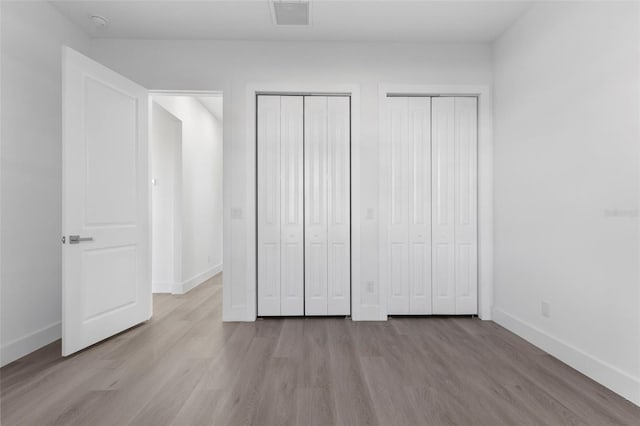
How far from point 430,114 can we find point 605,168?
66.3 inches

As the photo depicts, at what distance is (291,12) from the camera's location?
2.85 m

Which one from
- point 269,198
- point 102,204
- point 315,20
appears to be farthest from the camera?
point 269,198

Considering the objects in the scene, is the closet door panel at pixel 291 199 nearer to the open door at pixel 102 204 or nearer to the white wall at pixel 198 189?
the open door at pixel 102 204

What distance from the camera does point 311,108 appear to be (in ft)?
11.1

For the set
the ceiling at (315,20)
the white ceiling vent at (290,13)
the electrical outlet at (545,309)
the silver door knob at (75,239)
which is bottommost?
the electrical outlet at (545,309)

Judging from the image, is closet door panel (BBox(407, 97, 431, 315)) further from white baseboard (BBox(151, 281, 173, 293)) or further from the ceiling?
white baseboard (BBox(151, 281, 173, 293))

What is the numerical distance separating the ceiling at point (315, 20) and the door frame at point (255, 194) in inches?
20.0

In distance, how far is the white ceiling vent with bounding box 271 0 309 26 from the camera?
272 cm

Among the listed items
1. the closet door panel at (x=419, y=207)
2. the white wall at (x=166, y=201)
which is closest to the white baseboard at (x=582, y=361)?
the closet door panel at (x=419, y=207)

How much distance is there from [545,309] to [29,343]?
4172 mm

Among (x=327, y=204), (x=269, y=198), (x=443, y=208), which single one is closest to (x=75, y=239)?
(x=269, y=198)

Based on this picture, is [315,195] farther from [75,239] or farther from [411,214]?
[75,239]

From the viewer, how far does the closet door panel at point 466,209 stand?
11.2 ft

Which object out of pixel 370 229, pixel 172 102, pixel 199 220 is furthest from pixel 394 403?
pixel 172 102
